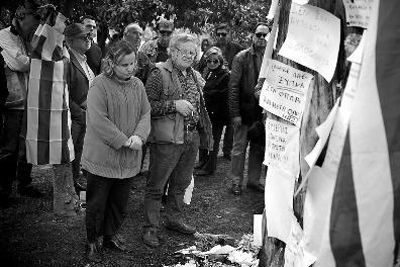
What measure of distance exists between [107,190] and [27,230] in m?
1.21

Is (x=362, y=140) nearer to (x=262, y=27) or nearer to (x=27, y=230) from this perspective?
(x=27, y=230)

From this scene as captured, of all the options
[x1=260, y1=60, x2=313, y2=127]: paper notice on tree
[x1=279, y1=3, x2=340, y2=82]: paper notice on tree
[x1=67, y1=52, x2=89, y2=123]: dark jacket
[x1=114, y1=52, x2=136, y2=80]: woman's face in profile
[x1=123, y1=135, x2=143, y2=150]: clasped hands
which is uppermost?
[x1=279, y1=3, x2=340, y2=82]: paper notice on tree

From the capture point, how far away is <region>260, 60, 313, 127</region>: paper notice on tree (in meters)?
1.99

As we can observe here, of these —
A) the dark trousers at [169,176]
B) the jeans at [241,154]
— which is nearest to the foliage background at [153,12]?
the dark trousers at [169,176]

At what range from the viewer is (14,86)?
496 centimetres

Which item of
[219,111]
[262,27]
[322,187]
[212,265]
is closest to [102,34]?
[219,111]

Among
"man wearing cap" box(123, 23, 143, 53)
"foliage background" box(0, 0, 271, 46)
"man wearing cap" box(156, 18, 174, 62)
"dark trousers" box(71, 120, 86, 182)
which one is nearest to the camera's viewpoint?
"foliage background" box(0, 0, 271, 46)

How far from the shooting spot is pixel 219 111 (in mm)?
6891

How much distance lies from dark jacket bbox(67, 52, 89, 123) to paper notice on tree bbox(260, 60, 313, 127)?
11.2 feet

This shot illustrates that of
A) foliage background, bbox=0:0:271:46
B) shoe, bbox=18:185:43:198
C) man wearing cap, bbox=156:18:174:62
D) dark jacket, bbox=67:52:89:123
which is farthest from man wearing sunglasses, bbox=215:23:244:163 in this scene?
shoe, bbox=18:185:43:198

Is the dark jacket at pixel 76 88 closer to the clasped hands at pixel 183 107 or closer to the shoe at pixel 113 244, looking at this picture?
the clasped hands at pixel 183 107

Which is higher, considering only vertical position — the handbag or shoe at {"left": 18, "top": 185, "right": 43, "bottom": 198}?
the handbag

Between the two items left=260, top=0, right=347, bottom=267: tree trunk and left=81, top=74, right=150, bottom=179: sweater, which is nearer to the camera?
left=260, top=0, right=347, bottom=267: tree trunk

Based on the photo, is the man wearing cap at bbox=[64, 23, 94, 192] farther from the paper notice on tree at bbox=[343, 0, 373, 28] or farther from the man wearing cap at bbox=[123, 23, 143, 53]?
the paper notice on tree at bbox=[343, 0, 373, 28]
